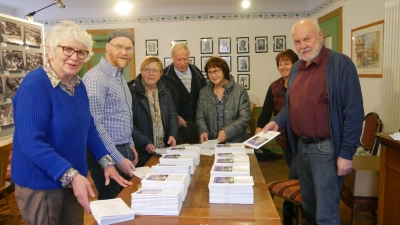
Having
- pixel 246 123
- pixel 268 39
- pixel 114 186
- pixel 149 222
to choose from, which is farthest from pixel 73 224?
pixel 268 39

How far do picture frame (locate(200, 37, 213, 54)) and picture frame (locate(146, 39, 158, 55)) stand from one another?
2.62 ft

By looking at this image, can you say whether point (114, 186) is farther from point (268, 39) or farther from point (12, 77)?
point (268, 39)

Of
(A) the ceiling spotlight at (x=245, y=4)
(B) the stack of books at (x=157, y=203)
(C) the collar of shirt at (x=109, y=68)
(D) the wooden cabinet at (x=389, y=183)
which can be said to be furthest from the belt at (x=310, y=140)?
(A) the ceiling spotlight at (x=245, y=4)

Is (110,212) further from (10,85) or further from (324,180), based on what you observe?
(10,85)

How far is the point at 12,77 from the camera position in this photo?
148 inches

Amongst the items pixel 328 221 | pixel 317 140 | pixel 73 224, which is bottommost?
pixel 328 221

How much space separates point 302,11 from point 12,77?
4506 millimetres

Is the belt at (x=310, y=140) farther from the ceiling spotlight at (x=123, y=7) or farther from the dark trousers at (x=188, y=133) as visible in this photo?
the ceiling spotlight at (x=123, y=7)

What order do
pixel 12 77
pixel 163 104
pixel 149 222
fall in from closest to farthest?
1. pixel 149 222
2. pixel 163 104
3. pixel 12 77

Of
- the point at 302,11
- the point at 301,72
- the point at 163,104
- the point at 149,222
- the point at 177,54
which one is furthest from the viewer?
the point at 302,11

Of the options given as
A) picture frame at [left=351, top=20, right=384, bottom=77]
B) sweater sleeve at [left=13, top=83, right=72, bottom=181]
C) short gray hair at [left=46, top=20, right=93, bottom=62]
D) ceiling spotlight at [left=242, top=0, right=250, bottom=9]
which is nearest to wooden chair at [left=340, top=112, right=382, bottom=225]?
picture frame at [left=351, top=20, right=384, bottom=77]

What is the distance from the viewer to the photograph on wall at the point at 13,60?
12.0 ft

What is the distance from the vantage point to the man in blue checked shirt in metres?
1.91

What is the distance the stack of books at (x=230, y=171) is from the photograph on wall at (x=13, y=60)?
3.02m
